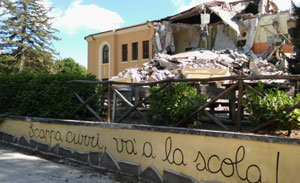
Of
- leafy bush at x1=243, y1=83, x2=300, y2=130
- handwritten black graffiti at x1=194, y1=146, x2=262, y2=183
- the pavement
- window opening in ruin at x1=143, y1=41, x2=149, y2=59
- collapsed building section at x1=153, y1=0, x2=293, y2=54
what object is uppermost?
collapsed building section at x1=153, y1=0, x2=293, y2=54

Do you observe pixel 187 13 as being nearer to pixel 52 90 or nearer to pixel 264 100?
pixel 52 90

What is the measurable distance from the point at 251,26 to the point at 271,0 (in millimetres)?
4599

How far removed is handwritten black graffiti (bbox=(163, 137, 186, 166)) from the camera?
15.5 feet

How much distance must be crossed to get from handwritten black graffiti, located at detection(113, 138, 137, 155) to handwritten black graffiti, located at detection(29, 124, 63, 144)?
1.99m

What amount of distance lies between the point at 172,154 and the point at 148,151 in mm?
557

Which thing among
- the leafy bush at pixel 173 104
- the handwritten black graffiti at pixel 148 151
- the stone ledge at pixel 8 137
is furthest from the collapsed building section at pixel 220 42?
the handwritten black graffiti at pixel 148 151

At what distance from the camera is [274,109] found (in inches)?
171

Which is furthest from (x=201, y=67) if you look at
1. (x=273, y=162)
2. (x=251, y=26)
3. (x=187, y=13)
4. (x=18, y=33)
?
(x=18, y=33)

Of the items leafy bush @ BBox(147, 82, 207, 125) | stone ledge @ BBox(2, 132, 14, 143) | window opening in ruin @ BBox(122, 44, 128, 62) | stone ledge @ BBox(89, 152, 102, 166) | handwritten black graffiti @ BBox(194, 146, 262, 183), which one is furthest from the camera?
window opening in ruin @ BBox(122, 44, 128, 62)

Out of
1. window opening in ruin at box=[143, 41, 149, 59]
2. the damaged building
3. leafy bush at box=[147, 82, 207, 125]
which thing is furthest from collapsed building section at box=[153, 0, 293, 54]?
leafy bush at box=[147, 82, 207, 125]

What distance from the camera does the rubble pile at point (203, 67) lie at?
56.7ft

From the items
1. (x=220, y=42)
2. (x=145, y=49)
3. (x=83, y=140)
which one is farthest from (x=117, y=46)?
(x=83, y=140)

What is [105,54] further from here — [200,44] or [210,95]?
[210,95]

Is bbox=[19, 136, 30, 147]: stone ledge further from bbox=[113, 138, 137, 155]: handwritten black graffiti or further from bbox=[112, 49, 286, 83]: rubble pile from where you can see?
bbox=[112, 49, 286, 83]: rubble pile
